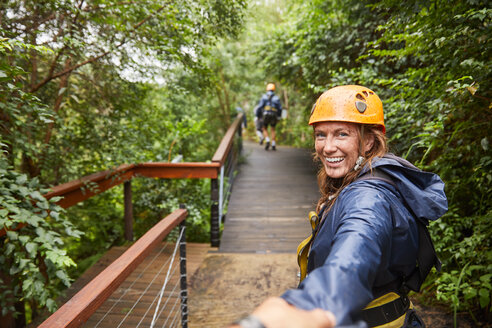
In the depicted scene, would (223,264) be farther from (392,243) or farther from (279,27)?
(279,27)

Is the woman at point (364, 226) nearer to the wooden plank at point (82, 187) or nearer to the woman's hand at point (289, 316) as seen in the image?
the woman's hand at point (289, 316)

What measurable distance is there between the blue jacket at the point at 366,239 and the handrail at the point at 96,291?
983mm

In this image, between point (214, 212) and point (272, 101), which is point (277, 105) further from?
point (214, 212)

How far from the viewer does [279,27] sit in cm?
778

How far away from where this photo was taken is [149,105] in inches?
179

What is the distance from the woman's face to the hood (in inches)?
7.3

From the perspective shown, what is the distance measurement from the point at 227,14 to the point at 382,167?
11.0ft

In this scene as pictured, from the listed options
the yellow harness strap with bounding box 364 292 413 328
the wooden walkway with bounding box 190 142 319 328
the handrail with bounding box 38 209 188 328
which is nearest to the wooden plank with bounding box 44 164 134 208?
the handrail with bounding box 38 209 188 328

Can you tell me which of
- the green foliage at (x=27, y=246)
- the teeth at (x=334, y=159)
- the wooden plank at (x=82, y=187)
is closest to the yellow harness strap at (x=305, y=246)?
the teeth at (x=334, y=159)

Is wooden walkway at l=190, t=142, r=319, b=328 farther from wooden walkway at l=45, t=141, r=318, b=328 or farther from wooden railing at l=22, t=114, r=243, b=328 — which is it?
wooden railing at l=22, t=114, r=243, b=328

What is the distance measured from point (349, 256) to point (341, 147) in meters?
0.74

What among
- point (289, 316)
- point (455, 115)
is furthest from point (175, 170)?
point (289, 316)

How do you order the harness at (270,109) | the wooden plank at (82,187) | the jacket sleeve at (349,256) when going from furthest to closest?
1. the harness at (270,109)
2. the wooden plank at (82,187)
3. the jacket sleeve at (349,256)

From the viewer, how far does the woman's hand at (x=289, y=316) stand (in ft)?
2.26
